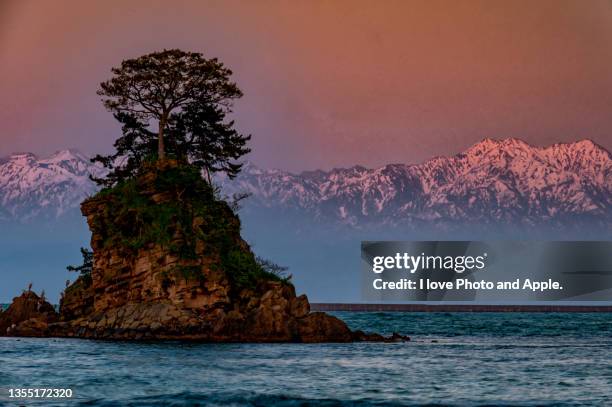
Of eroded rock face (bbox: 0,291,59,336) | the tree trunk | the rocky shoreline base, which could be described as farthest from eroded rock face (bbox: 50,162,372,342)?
the tree trunk

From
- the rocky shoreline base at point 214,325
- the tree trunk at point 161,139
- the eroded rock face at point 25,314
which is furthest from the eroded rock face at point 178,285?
the tree trunk at point 161,139

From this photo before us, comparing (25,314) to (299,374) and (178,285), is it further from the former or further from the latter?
(299,374)

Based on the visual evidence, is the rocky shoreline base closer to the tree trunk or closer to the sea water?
the sea water

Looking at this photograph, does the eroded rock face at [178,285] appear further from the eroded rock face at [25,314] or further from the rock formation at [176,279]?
the eroded rock face at [25,314]

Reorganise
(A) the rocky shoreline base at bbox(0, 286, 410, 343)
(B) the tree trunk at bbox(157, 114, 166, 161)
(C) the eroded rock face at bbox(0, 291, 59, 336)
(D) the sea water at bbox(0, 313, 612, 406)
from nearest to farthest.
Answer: (D) the sea water at bbox(0, 313, 612, 406) < (A) the rocky shoreline base at bbox(0, 286, 410, 343) < (C) the eroded rock face at bbox(0, 291, 59, 336) < (B) the tree trunk at bbox(157, 114, 166, 161)

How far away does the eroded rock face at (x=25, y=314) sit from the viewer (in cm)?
6884

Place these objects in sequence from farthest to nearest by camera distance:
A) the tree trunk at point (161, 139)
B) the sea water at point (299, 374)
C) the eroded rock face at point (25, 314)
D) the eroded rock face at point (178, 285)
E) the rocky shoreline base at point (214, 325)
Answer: the tree trunk at point (161, 139), the eroded rock face at point (25, 314), the eroded rock face at point (178, 285), the rocky shoreline base at point (214, 325), the sea water at point (299, 374)

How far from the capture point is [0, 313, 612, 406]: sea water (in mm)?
36875

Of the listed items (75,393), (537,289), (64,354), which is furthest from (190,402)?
(537,289)

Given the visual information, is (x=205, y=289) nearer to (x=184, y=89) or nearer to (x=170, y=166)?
(x=170, y=166)

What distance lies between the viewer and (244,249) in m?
68.1

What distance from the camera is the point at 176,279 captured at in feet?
205

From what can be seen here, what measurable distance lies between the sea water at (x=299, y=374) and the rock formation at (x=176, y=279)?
2.59 m

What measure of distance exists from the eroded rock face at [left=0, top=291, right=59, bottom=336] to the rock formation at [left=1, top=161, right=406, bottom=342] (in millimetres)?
1528
